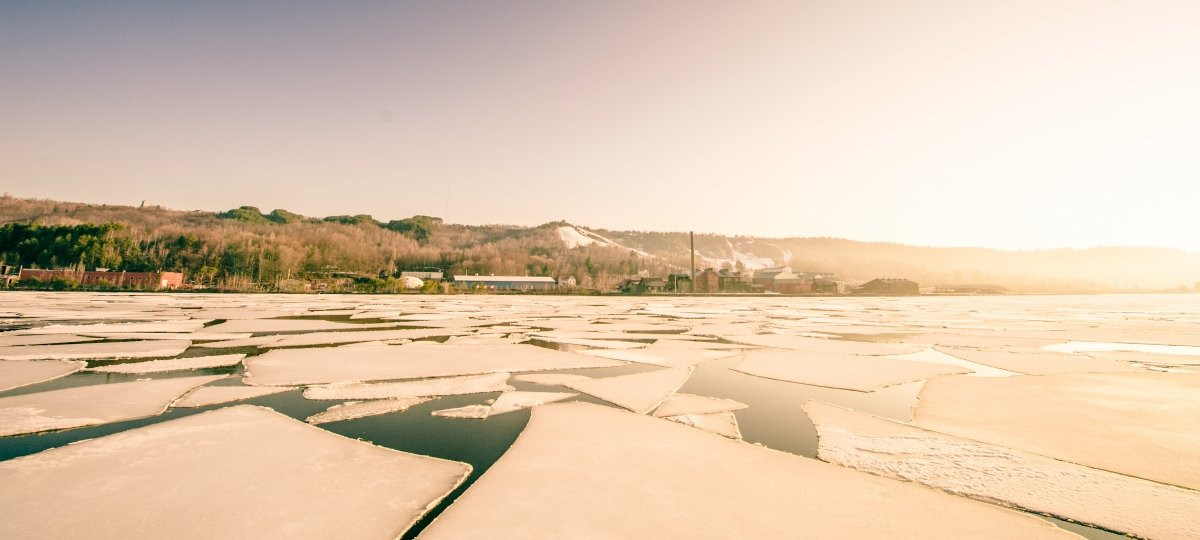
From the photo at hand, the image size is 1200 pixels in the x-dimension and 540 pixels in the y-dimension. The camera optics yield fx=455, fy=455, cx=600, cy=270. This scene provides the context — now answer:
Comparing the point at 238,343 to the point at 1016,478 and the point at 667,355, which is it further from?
the point at 1016,478

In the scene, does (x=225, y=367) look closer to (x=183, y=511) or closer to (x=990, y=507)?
(x=183, y=511)

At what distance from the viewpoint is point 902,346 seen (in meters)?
6.55

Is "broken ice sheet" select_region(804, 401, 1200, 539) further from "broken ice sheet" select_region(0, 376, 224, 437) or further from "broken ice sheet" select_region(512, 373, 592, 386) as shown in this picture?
"broken ice sheet" select_region(0, 376, 224, 437)

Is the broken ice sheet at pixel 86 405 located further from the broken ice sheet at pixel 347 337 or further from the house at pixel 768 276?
the house at pixel 768 276

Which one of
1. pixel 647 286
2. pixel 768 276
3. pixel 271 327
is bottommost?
pixel 647 286

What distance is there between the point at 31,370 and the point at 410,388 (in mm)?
3502

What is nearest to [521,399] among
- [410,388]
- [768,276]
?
[410,388]

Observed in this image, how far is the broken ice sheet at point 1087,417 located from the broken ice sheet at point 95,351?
7369 millimetres

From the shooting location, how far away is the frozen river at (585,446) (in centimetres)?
159

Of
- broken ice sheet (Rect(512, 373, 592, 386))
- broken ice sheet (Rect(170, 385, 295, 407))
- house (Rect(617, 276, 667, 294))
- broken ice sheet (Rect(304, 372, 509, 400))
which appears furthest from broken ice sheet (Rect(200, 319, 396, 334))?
house (Rect(617, 276, 667, 294))

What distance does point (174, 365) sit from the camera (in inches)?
172

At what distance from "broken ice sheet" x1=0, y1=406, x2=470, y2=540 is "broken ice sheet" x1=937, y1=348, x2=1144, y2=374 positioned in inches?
226

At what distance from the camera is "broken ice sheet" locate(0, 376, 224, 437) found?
8.54ft

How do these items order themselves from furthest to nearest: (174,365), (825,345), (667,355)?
1. (825,345)
2. (667,355)
3. (174,365)
